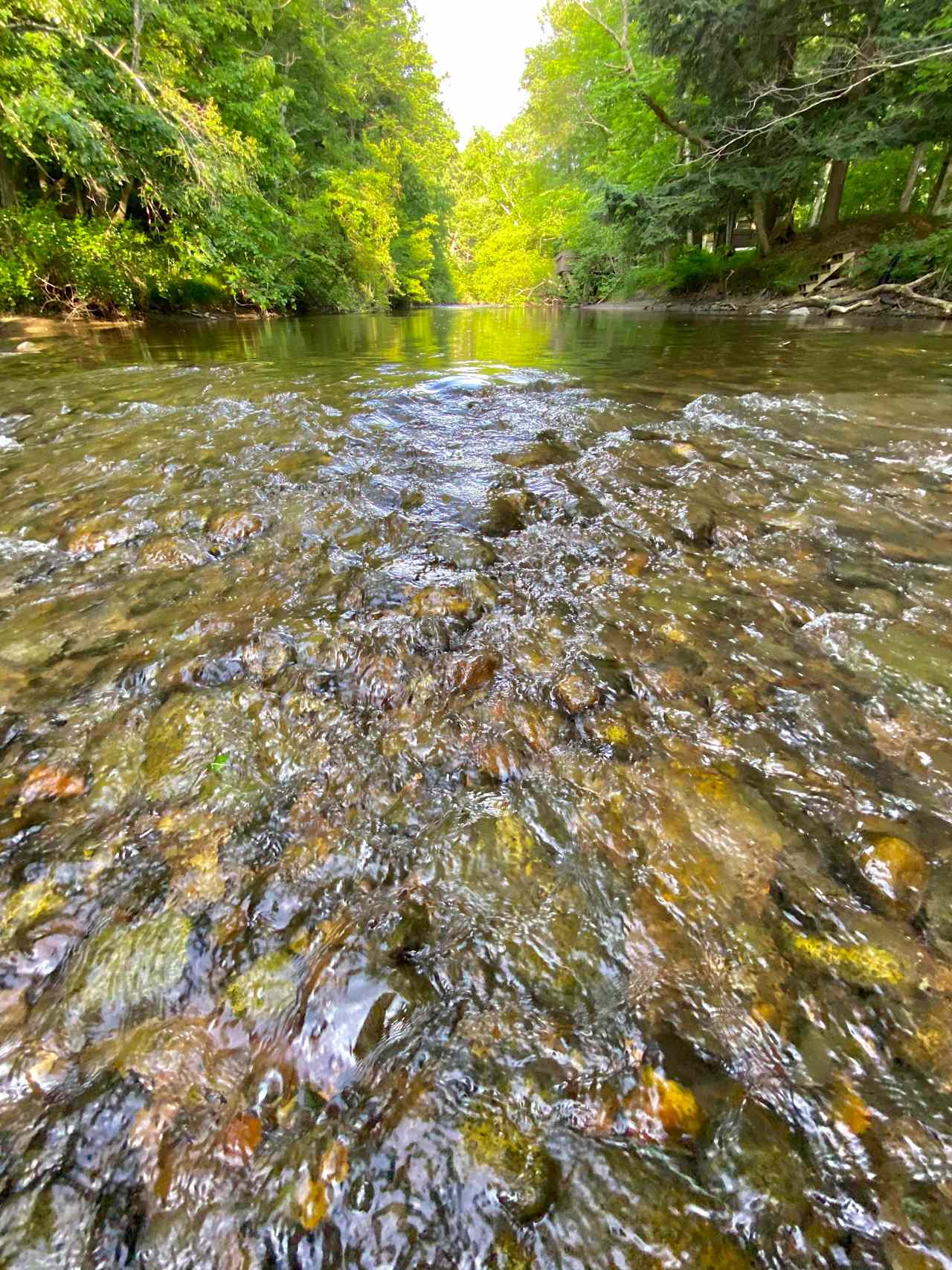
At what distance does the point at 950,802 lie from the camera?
1471 millimetres

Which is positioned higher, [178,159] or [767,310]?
[178,159]

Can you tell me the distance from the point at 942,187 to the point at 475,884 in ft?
71.9

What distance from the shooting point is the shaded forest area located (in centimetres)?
888

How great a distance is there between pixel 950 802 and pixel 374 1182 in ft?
5.46

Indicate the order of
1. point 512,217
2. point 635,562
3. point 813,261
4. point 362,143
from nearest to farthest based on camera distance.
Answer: point 635,562 < point 813,261 < point 362,143 < point 512,217

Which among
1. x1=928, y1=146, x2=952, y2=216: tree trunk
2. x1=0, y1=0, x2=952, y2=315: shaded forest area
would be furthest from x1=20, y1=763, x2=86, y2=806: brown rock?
x1=928, y1=146, x2=952, y2=216: tree trunk

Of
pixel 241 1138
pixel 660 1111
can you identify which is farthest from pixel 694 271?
pixel 241 1138

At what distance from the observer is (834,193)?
14602 mm

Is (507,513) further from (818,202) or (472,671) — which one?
(818,202)

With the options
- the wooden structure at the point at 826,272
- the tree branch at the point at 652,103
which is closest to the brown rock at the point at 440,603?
the wooden structure at the point at 826,272

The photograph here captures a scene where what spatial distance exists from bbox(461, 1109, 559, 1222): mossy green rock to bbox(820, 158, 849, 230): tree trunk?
20690 mm

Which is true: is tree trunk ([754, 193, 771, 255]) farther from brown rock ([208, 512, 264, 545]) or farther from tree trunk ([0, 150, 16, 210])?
brown rock ([208, 512, 264, 545])

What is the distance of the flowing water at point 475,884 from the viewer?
86 centimetres

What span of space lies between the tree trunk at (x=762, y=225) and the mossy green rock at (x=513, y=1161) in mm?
20618
